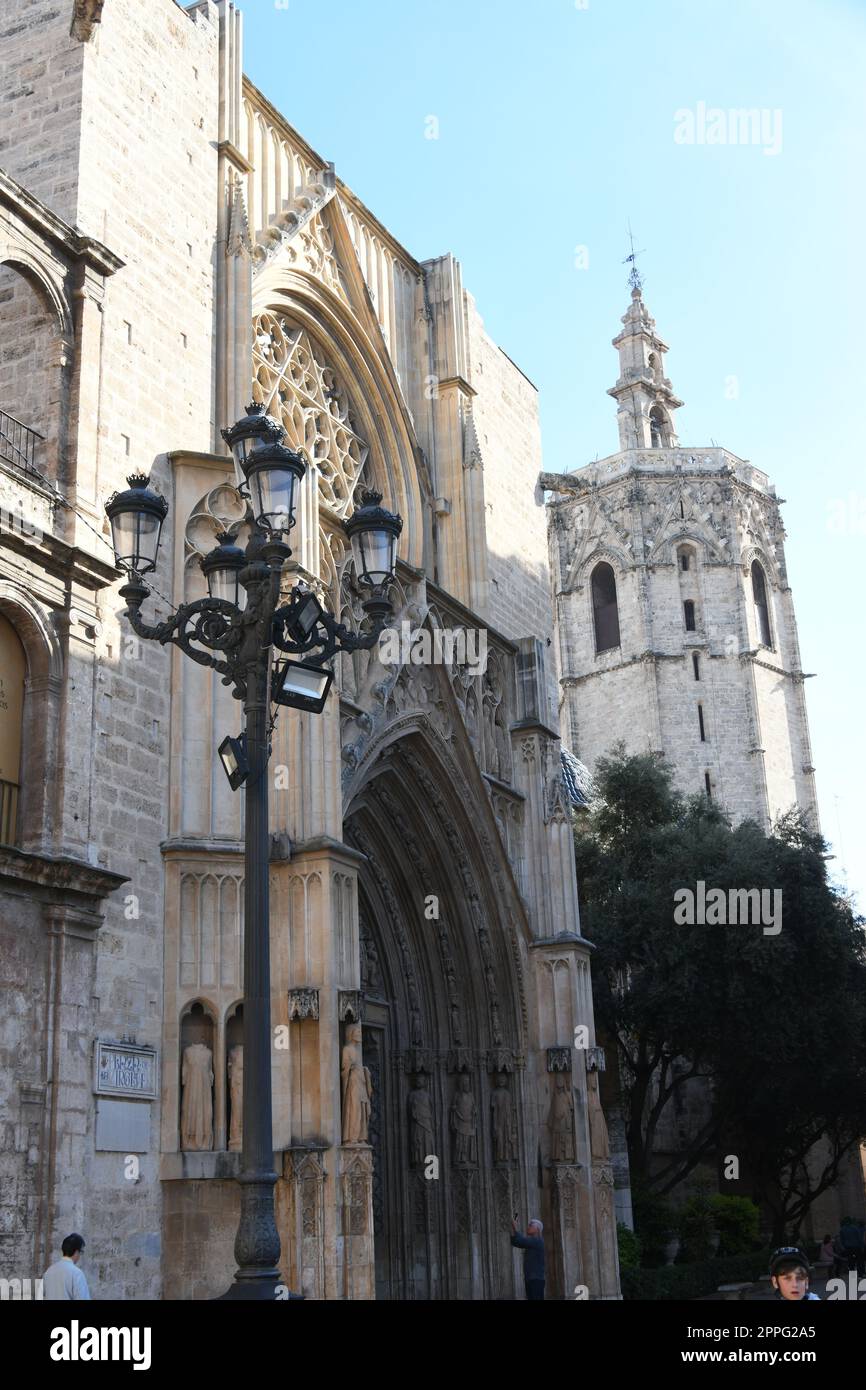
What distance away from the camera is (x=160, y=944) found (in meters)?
13.2

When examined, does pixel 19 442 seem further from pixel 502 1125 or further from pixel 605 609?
pixel 605 609

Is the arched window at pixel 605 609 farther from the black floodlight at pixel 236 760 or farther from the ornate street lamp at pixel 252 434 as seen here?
the black floodlight at pixel 236 760

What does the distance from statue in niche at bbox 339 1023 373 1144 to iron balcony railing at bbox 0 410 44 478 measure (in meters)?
5.97

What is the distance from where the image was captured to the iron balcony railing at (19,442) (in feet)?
43.9

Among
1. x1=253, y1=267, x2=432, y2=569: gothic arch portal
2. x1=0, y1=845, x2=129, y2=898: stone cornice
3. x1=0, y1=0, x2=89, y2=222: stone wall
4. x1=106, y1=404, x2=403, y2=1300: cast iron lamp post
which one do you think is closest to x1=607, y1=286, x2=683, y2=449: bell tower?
x1=253, y1=267, x2=432, y2=569: gothic arch portal

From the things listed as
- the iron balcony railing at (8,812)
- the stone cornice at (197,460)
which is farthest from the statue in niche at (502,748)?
the iron balcony railing at (8,812)

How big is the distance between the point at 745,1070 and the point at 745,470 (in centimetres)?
3323

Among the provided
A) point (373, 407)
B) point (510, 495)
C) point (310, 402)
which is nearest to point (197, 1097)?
point (310, 402)

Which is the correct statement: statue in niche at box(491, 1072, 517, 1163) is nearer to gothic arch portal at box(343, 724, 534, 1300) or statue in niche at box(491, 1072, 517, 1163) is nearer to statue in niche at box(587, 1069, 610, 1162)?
gothic arch portal at box(343, 724, 534, 1300)

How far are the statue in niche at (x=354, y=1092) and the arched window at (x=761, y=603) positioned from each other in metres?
43.0

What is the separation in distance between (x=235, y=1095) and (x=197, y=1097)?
338mm

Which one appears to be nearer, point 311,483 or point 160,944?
point 160,944

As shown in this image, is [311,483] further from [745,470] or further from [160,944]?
[745,470]
